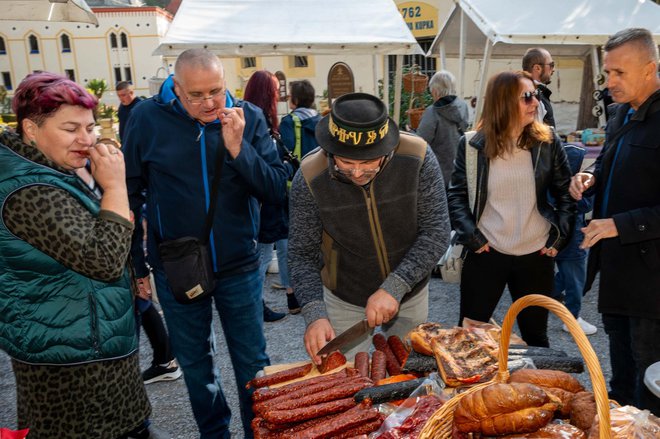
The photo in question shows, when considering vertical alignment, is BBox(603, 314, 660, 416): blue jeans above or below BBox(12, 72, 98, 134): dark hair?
below

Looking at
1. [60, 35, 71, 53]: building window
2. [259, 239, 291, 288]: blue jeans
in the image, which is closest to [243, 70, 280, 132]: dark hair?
[259, 239, 291, 288]: blue jeans

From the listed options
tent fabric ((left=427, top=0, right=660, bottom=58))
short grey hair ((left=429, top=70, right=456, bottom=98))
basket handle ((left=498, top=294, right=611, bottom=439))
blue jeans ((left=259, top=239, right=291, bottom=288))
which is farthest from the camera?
tent fabric ((left=427, top=0, right=660, bottom=58))

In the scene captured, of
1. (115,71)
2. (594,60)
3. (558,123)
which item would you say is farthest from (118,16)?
(594,60)

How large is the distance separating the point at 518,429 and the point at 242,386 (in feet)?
6.38

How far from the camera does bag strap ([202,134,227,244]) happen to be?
2719mm

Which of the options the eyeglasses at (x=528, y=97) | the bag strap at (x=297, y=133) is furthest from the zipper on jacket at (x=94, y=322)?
the bag strap at (x=297, y=133)

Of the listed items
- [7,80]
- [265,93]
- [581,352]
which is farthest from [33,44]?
[581,352]

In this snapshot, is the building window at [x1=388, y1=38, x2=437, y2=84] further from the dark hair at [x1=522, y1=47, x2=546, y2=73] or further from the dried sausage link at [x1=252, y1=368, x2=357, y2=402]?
the dried sausage link at [x1=252, y1=368, x2=357, y2=402]

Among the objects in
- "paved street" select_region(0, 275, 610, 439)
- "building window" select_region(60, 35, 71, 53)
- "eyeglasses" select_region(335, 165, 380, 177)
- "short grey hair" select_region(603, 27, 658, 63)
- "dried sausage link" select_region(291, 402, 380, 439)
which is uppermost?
"building window" select_region(60, 35, 71, 53)

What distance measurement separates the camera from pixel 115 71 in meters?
41.4

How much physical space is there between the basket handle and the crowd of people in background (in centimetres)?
70

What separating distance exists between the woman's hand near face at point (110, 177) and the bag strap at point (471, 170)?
2.16m

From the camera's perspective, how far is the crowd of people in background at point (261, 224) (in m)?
2.12

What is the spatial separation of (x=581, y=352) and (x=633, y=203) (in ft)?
5.85
